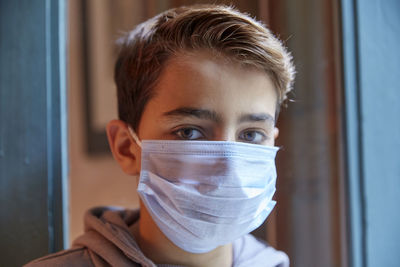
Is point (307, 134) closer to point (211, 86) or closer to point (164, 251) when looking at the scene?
point (211, 86)

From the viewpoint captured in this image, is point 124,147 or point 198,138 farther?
point 124,147

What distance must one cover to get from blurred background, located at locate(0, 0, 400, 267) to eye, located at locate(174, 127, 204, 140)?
0.98ft

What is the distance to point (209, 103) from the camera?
33.3 inches

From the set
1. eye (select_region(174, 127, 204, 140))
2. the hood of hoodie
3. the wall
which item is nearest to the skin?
eye (select_region(174, 127, 204, 140))

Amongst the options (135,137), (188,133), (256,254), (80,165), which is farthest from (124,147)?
(80,165)

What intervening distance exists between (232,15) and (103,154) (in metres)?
2.14

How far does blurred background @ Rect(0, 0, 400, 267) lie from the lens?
994 mm

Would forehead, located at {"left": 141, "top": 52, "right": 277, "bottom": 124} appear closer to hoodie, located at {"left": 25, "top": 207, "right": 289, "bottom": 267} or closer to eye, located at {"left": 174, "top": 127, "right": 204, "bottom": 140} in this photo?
eye, located at {"left": 174, "top": 127, "right": 204, "bottom": 140}

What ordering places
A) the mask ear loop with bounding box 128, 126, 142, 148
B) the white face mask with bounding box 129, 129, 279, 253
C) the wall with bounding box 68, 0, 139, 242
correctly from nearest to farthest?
the white face mask with bounding box 129, 129, 279, 253, the mask ear loop with bounding box 128, 126, 142, 148, the wall with bounding box 68, 0, 139, 242

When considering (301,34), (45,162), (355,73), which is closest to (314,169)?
(355,73)

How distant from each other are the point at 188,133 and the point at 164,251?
36cm

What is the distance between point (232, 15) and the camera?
876 mm

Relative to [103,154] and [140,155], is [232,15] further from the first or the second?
[103,154]

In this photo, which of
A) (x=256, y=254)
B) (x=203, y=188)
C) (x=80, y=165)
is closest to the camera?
(x=203, y=188)
